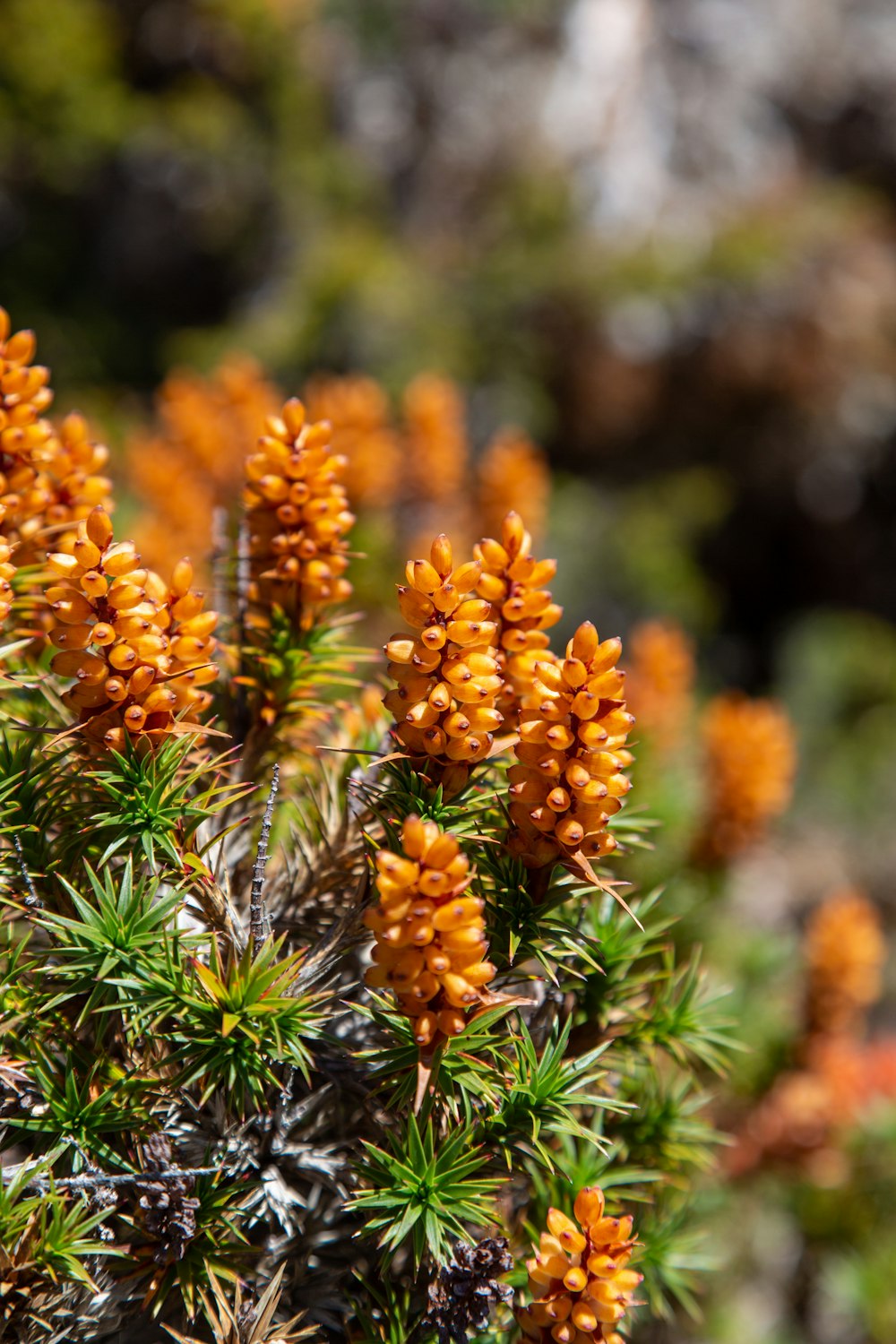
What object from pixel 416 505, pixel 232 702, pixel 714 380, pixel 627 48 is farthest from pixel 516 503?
pixel 627 48

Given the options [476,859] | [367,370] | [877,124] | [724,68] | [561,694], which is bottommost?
[476,859]

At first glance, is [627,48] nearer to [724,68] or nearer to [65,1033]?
[724,68]

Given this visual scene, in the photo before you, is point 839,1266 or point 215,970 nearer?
point 215,970

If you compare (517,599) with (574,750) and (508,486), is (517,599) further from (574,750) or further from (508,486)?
(508,486)

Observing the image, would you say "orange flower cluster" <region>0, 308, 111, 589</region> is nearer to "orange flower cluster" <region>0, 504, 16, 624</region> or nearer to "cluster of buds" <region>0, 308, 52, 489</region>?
"cluster of buds" <region>0, 308, 52, 489</region>

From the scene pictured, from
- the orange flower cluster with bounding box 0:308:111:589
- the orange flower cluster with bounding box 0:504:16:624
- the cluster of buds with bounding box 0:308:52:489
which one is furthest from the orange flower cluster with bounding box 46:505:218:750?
the cluster of buds with bounding box 0:308:52:489

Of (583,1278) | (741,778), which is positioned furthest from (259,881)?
(741,778)

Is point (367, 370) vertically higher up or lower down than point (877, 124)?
lower down
